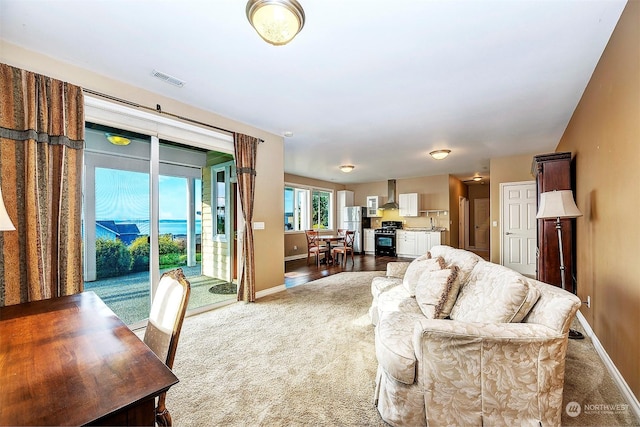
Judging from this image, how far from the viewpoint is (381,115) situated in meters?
3.62

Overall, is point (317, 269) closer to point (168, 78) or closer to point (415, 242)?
point (415, 242)

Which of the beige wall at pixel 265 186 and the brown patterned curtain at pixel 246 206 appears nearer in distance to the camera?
the beige wall at pixel 265 186

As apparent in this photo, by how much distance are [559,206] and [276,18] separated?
121 inches

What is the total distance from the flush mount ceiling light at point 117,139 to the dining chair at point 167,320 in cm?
245

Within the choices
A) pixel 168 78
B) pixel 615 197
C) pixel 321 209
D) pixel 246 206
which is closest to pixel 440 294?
pixel 615 197

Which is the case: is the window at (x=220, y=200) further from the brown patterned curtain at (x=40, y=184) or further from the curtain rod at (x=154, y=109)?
the brown patterned curtain at (x=40, y=184)

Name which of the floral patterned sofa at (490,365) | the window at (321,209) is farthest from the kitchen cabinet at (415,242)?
the floral patterned sofa at (490,365)

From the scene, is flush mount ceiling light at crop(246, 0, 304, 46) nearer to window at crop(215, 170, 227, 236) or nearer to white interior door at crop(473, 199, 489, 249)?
window at crop(215, 170, 227, 236)

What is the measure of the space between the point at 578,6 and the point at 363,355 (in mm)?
2971

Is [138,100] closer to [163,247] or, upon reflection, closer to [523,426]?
[163,247]

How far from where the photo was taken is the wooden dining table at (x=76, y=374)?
2.35 ft

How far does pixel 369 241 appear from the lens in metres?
9.16

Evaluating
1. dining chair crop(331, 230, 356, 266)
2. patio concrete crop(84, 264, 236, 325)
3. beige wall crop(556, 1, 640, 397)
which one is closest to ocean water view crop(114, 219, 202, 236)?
patio concrete crop(84, 264, 236, 325)

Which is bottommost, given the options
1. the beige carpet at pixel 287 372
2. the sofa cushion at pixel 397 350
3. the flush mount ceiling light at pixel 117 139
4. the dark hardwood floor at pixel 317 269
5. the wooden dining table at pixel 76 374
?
the dark hardwood floor at pixel 317 269
